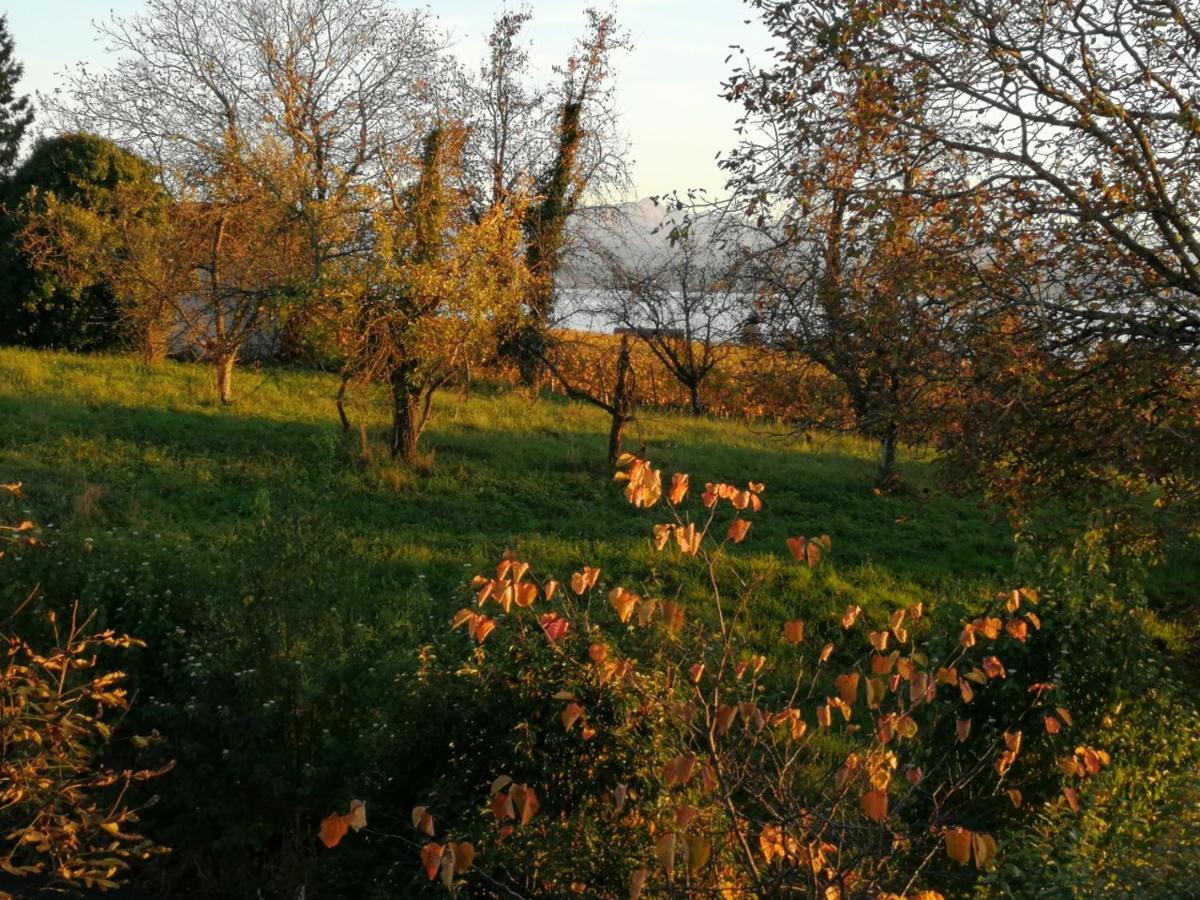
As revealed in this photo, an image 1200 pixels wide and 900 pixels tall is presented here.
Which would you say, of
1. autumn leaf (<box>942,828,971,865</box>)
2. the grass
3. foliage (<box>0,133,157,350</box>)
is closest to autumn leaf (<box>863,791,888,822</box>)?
autumn leaf (<box>942,828,971,865</box>)

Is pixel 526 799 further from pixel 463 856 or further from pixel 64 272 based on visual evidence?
pixel 64 272

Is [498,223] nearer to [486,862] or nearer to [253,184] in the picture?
[253,184]

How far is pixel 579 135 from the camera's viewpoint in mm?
24328

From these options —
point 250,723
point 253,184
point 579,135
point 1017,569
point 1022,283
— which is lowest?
point 250,723

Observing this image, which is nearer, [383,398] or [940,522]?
[940,522]

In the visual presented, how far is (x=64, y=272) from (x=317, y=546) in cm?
1524

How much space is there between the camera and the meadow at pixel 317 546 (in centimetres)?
648

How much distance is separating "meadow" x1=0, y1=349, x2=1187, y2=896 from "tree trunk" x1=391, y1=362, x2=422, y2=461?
38cm

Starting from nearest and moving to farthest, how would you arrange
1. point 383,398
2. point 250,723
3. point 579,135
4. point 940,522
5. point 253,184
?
1. point 250,723
2. point 940,522
3. point 253,184
4. point 383,398
5. point 579,135

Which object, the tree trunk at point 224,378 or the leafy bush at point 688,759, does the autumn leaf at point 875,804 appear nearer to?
the leafy bush at point 688,759

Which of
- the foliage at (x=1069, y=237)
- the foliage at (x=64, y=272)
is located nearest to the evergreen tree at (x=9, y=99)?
the foliage at (x=64, y=272)

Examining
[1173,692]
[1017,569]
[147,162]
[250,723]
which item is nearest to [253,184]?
Answer: [147,162]

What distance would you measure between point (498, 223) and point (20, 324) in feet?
35.9

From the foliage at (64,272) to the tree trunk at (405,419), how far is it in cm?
802
